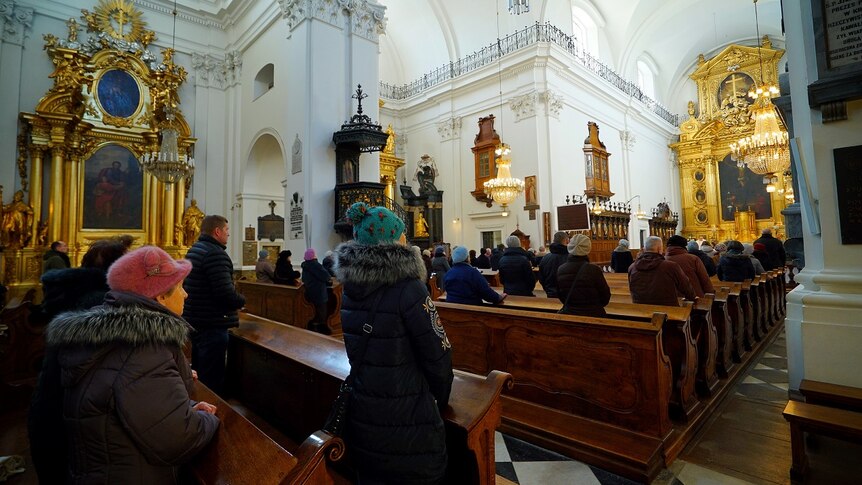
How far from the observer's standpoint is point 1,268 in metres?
7.63

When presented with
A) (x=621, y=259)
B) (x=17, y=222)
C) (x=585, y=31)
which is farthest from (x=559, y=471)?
(x=585, y=31)

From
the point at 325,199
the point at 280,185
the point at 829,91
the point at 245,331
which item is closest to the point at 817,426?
the point at 829,91

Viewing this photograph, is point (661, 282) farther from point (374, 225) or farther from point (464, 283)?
point (374, 225)

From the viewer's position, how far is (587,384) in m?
2.79

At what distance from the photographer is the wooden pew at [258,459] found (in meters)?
1.18

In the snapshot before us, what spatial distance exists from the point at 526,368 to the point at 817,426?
5.45 ft

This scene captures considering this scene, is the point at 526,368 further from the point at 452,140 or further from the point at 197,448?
the point at 452,140

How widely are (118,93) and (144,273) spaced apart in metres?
10.6

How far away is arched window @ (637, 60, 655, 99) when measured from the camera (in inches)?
729

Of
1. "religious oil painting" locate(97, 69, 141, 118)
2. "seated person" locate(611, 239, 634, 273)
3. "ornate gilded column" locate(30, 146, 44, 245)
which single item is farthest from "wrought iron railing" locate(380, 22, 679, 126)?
"ornate gilded column" locate(30, 146, 44, 245)

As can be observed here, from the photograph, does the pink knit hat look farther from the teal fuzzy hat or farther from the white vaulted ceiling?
the white vaulted ceiling

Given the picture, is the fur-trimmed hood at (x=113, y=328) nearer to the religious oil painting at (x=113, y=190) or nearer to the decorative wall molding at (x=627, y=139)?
the religious oil painting at (x=113, y=190)

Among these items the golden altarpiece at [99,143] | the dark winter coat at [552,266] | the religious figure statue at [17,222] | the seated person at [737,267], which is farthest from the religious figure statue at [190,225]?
the seated person at [737,267]

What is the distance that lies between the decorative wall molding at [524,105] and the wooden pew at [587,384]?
401 inches
